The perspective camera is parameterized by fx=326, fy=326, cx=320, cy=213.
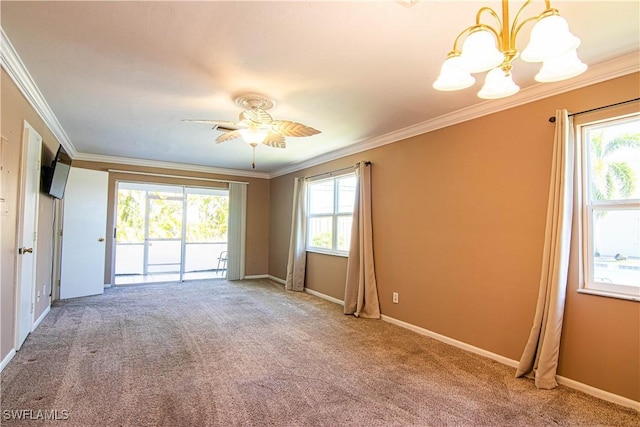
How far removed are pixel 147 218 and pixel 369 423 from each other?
21.8ft

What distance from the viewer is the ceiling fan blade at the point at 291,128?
9.73ft

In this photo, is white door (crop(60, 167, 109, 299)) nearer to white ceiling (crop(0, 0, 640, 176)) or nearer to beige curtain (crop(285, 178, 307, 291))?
white ceiling (crop(0, 0, 640, 176))

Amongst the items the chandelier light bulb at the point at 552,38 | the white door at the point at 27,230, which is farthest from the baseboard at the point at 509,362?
the white door at the point at 27,230

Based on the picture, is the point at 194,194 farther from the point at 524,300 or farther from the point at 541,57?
the point at 541,57

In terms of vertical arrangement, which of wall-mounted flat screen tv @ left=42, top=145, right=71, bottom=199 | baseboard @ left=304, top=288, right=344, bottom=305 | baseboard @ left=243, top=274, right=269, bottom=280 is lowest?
baseboard @ left=243, top=274, right=269, bottom=280

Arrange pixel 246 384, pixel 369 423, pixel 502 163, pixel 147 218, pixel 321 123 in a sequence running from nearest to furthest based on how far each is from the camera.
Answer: pixel 369 423, pixel 246 384, pixel 502 163, pixel 321 123, pixel 147 218

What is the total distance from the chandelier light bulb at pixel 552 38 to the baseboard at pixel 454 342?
2.62 m

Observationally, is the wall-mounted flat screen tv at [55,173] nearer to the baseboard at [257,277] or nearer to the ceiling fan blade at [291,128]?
the ceiling fan blade at [291,128]

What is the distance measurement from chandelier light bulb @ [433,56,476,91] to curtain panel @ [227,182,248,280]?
6.07m

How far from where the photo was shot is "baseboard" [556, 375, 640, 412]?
7.36 feet

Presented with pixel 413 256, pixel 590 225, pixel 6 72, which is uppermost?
pixel 6 72

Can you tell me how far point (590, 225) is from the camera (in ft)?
8.23

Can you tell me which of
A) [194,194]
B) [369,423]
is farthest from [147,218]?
[369,423]

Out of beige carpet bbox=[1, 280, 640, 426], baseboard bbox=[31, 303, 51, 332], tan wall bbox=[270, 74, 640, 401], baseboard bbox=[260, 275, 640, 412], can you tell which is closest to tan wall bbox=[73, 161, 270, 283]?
baseboard bbox=[31, 303, 51, 332]
